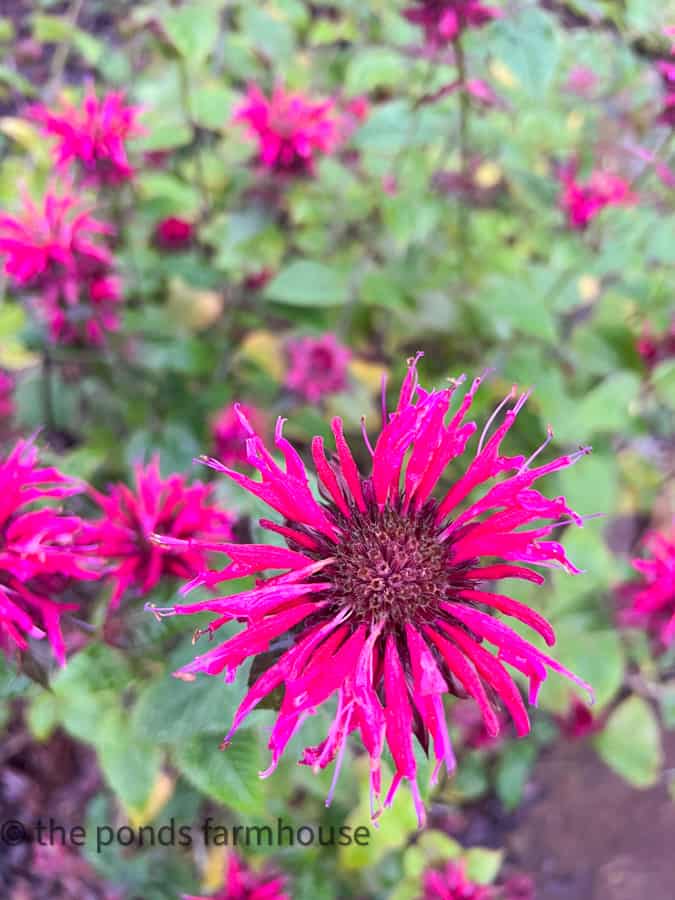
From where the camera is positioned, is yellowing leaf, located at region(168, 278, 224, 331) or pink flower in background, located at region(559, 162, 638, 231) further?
yellowing leaf, located at region(168, 278, 224, 331)

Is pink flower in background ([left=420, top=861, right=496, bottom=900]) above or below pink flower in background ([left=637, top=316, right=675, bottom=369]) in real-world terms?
below

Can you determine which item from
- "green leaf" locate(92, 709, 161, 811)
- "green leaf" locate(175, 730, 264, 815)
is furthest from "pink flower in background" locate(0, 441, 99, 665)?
"green leaf" locate(92, 709, 161, 811)

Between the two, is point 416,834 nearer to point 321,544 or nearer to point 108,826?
point 108,826

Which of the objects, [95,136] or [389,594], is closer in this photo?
[389,594]

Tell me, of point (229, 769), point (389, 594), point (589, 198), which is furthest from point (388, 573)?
point (589, 198)

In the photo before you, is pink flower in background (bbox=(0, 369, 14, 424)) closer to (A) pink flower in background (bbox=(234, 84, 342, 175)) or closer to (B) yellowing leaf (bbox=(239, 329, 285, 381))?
(B) yellowing leaf (bbox=(239, 329, 285, 381))

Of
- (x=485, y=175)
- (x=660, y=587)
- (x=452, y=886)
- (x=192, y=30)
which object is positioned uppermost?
(x=485, y=175)

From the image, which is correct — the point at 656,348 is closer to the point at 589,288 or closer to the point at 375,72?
the point at 589,288

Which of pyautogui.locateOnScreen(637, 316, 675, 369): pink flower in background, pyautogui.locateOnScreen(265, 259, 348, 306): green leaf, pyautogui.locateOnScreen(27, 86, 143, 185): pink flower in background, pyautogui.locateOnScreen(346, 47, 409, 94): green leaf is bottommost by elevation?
pyautogui.locateOnScreen(637, 316, 675, 369): pink flower in background
